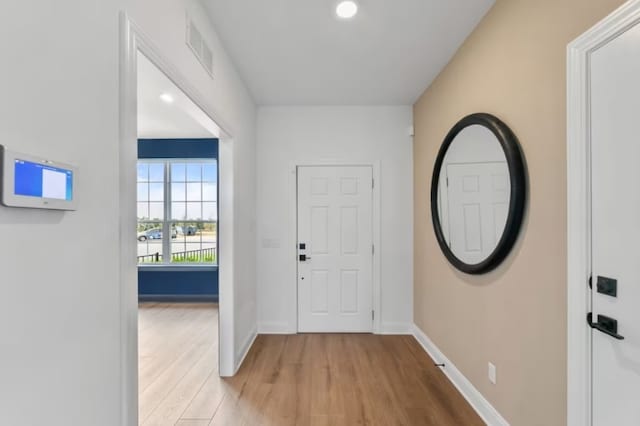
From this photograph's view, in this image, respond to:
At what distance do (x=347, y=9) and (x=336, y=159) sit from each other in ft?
6.18

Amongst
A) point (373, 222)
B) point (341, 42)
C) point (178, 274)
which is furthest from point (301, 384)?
point (178, 274)

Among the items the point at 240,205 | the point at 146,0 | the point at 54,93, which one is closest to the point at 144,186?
the point at 240,205

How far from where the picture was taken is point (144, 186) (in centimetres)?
538

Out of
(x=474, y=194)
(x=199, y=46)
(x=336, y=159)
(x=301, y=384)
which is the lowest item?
(x=301, y=384)

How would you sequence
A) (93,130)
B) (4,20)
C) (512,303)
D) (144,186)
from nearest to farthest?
1. (4,20)
2. (93,130)
3. (512,303)
4. (144,186)

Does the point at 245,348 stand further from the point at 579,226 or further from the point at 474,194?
the point at 579,226

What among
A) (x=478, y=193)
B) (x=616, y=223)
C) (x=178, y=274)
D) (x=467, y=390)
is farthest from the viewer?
(x=178, y=274)

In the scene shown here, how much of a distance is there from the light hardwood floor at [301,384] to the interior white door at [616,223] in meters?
1.16

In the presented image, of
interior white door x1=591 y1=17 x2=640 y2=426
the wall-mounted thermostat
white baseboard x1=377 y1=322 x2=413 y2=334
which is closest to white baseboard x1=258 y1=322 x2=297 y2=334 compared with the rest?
white baseboard x1=377 y1=322 x2=413 y2=334

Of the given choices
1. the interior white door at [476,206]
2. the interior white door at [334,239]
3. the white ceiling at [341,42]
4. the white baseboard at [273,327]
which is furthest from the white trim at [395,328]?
the white ceiling at [341,42]

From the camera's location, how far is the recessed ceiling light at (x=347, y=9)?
6.59 ft

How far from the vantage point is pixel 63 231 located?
961 millimetres

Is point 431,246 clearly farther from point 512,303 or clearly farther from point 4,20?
point 4,20

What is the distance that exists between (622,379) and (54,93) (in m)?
2.19
